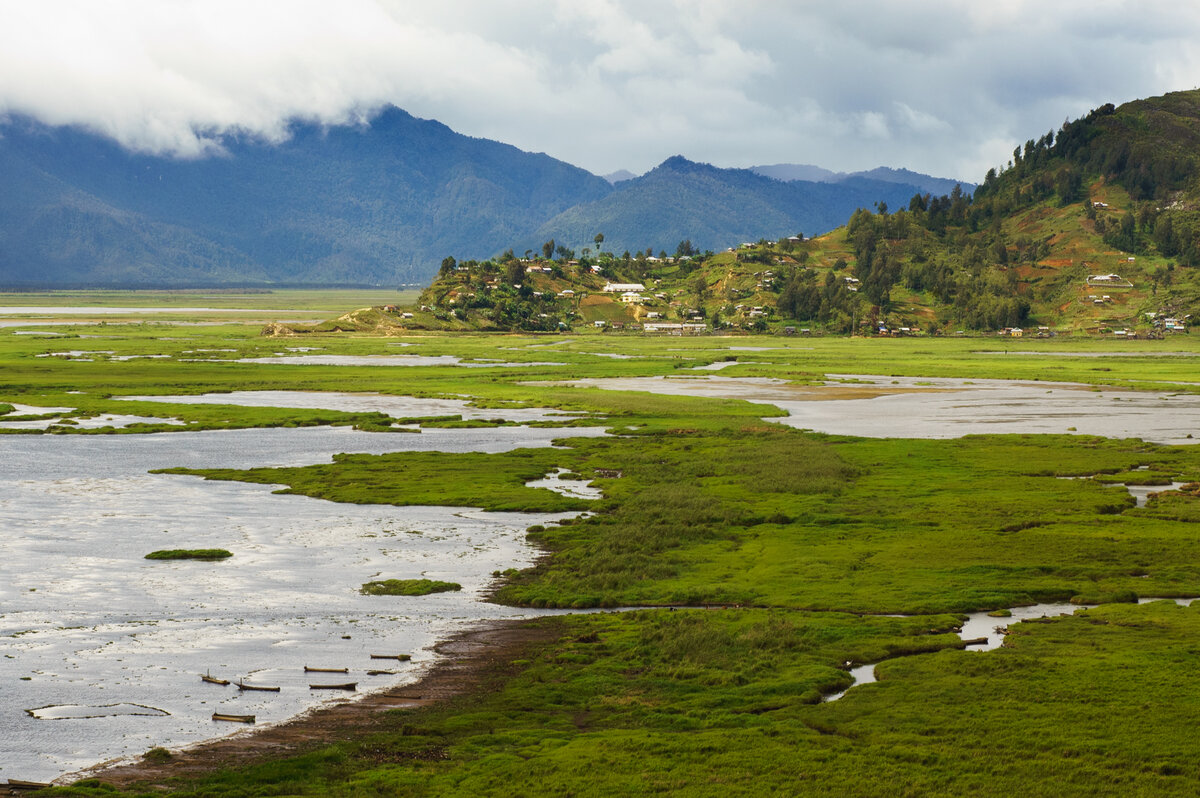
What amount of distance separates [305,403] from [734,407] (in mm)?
44318

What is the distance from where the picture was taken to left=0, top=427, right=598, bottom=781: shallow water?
29547 millimetres

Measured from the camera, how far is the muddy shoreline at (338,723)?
2519 cm

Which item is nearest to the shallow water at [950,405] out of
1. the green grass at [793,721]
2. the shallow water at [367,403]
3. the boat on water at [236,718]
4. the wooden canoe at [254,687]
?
the shallow water at [367,403]

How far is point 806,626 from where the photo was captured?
120 ft

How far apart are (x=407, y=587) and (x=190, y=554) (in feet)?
38.5

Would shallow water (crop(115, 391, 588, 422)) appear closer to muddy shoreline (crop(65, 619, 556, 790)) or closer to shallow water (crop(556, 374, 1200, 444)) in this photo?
shallow water (crop(556, 374, 1200, 444))

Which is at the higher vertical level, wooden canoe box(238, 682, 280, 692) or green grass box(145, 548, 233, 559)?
green grass box(145, 548, 233, 559)

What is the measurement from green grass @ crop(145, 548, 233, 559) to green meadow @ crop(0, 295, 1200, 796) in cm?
1339

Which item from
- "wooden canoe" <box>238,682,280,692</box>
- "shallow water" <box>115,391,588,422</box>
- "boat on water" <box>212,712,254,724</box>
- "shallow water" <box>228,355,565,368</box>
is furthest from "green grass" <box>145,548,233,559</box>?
"shallow water" <box>228,355,565,368</box>

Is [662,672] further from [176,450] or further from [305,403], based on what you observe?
[305,403]

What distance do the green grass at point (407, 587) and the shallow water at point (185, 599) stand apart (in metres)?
0.58

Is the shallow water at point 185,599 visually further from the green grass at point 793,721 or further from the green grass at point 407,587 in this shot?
the green grass at point 793,721

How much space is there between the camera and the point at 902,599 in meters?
40.1

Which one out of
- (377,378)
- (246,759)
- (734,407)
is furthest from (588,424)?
(246,759)
